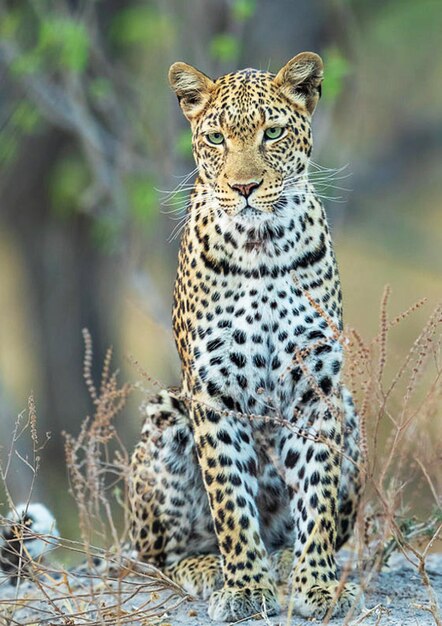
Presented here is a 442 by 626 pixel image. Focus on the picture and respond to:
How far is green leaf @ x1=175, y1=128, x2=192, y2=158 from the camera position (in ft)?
39.9

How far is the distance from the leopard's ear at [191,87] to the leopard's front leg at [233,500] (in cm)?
142

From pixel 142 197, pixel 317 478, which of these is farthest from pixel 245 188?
pixel 142 197

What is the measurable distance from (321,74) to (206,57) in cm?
609

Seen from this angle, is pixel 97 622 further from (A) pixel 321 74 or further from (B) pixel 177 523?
(A) pixel 321 74

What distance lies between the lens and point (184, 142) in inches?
479

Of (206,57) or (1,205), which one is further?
(1,205)

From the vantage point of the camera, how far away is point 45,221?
15844 millimetres

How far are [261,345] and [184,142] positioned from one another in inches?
236

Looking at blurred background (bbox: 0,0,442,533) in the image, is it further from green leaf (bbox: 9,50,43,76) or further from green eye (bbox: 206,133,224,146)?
green eye (bbox: 206,133,224,146)

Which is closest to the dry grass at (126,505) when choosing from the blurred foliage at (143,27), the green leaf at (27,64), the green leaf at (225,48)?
the green leaf at (225,48)

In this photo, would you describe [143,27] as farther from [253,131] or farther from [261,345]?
[261,345]

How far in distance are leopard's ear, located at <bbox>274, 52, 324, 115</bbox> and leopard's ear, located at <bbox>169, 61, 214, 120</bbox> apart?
360mm

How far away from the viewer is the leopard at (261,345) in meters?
6.34

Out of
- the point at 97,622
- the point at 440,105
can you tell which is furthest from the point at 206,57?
the point at 440,105
